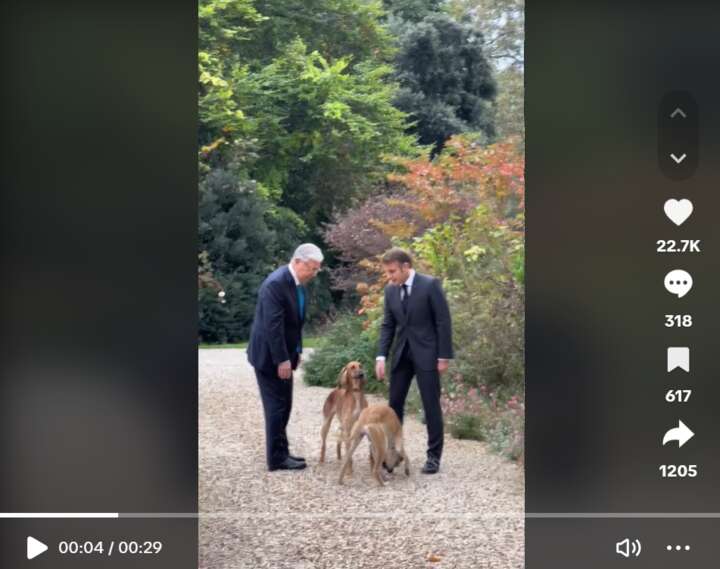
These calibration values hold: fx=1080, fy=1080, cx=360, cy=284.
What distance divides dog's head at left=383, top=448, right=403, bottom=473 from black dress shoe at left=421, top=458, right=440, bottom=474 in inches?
3.8

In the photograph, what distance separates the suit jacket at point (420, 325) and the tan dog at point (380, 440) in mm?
191

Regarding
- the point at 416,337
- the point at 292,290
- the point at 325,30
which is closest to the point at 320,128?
the point at 325,30

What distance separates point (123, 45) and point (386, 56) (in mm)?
817

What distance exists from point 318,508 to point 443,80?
1.42 metres

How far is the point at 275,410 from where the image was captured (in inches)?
138

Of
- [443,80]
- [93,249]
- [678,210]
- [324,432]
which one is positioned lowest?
[324,432]

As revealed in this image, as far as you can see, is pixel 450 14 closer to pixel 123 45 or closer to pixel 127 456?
pixel 123 45

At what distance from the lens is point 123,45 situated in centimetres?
331

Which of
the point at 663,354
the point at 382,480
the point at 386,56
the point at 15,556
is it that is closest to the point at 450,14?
the point at 386,56

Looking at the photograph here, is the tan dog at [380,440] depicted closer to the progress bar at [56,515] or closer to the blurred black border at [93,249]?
the blurred black border at [93,249]

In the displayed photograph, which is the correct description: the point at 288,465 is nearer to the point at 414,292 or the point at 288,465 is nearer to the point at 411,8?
the point at 414,292

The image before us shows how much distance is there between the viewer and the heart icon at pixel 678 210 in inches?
128

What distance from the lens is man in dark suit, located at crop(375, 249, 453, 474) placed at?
11.7 ft

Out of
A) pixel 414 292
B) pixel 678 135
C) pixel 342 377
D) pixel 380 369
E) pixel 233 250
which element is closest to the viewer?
pixel 678 135
